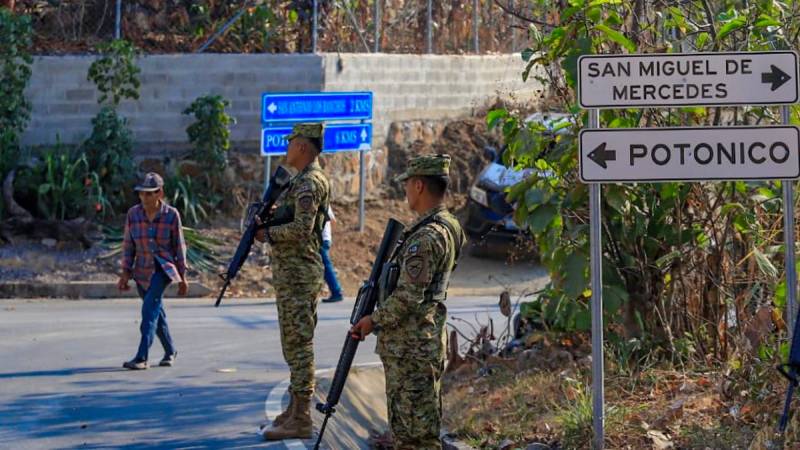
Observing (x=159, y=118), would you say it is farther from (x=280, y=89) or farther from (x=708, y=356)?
(x=708, y=356)

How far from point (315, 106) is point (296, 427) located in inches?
383

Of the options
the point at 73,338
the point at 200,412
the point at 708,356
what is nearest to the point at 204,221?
the point at 73,338

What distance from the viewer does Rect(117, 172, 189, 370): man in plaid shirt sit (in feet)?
34.8

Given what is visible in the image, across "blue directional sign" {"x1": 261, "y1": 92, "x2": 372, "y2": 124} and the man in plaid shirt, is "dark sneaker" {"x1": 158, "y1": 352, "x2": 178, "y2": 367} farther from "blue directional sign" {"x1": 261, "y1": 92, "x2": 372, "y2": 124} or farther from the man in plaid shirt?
"blue directional sign" {"x1": 261, "y1": 92, "x2": 372, "y2": 124}

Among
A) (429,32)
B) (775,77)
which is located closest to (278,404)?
(775,77)

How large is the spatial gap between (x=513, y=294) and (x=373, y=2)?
6132 mm

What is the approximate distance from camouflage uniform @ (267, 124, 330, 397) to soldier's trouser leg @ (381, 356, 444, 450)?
4.96 ft

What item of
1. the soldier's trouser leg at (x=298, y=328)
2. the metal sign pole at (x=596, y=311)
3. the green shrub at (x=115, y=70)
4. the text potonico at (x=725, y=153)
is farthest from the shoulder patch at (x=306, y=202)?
the green shrub at (x=115, y=70)

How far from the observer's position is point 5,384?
9875 mm

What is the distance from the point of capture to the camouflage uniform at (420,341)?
668 centimetres

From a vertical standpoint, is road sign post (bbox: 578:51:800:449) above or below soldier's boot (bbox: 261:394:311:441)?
above

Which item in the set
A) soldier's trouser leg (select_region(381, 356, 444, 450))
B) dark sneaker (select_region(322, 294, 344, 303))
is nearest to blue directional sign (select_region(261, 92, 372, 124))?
dark sneaker (select_region(322, 294, 344, 303))

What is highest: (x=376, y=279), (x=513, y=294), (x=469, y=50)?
(x=469, y=50)

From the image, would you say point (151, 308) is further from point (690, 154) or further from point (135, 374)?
point (690, 154)
